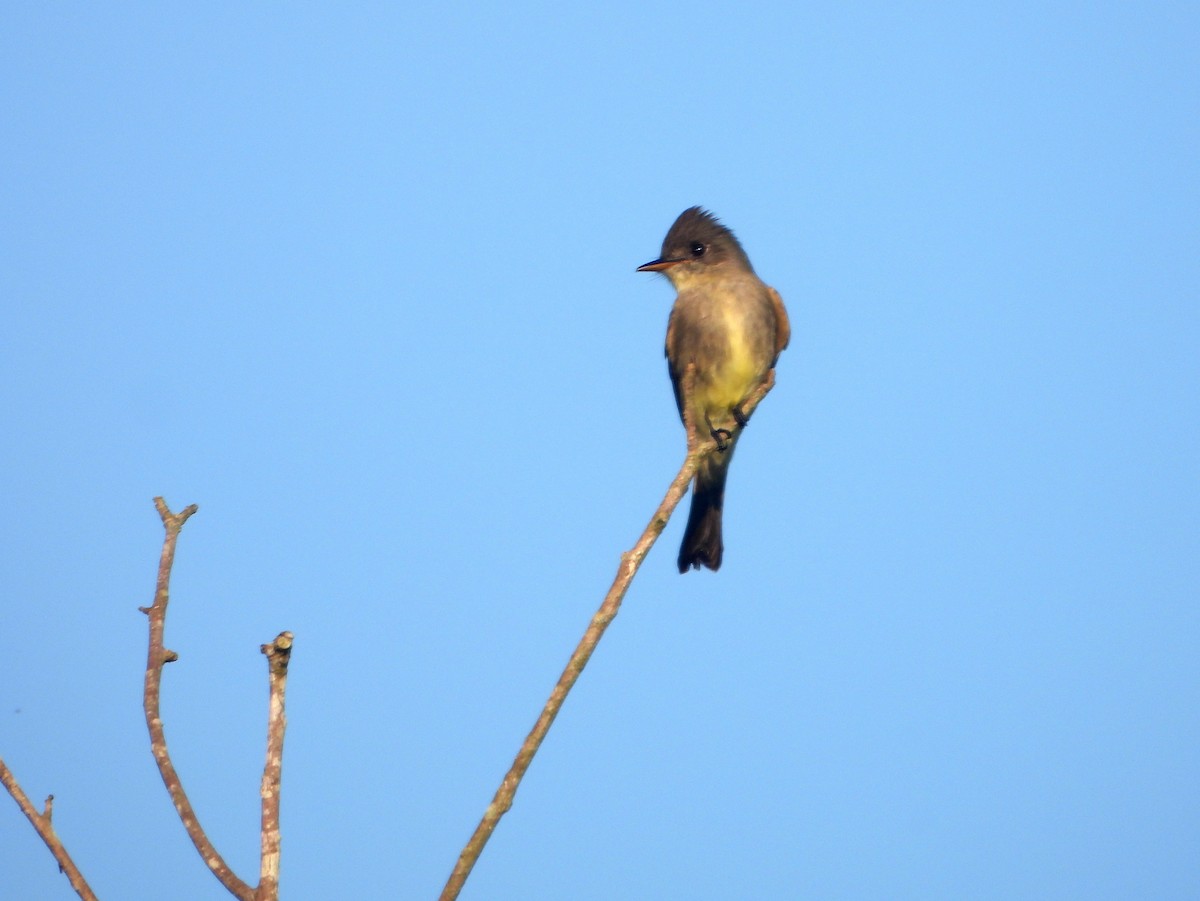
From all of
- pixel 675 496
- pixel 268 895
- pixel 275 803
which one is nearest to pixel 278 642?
pixel 275 803

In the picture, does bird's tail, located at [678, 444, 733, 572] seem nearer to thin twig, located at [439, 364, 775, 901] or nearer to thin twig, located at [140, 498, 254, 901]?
thin twig, located at [439, 364, 775, 901]

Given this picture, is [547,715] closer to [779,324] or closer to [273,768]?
[273,768]

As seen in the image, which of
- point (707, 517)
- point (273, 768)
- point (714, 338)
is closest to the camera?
point (273, 768)

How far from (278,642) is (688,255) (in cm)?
675

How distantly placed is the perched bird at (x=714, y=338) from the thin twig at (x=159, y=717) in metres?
5.26

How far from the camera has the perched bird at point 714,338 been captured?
8.93m

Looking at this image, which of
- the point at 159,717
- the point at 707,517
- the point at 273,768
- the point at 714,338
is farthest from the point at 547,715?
the point at 707,517

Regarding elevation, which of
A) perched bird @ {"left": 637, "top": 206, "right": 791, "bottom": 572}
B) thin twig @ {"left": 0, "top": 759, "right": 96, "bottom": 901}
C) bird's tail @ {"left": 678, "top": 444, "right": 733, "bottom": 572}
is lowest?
thin twig @ {"left": 0, "top": 759, "right": 96, "bottom": 901}

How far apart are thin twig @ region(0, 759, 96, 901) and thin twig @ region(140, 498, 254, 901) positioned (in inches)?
10.0

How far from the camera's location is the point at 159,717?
325 cm

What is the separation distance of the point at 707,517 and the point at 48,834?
6631 millimetres

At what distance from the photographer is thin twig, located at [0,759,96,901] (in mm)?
2943

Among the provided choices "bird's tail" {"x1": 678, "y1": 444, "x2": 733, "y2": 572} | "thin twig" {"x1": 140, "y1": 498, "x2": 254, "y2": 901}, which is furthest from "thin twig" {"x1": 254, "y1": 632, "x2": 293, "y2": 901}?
"bird's tail" {"x1": 678, "y1": 444, "x2": 733, "y2": 572}

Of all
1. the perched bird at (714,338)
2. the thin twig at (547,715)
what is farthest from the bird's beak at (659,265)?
the thin twig at (547,715)
